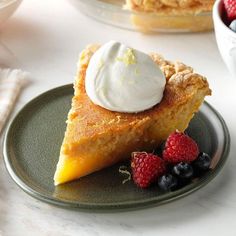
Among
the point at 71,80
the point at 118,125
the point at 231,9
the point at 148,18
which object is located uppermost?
the point at 231,9

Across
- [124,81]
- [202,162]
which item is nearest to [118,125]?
[124,81]

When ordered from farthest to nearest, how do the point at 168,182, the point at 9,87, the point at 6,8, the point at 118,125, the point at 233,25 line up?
the point at 6,8 → the point at 9,87 → the point at 233,25 → the point at 118,125 → the point at 168,182

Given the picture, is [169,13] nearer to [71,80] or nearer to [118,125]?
[71,80]

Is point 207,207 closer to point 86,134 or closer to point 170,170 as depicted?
point 170,170

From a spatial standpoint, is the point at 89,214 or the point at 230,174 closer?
the point at 89,214

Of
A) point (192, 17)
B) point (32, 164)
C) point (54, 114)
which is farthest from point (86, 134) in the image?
point (192, 17)

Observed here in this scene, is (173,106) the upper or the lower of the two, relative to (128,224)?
upper

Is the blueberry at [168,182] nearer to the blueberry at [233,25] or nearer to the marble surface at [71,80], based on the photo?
the marble surface at [71,80]
